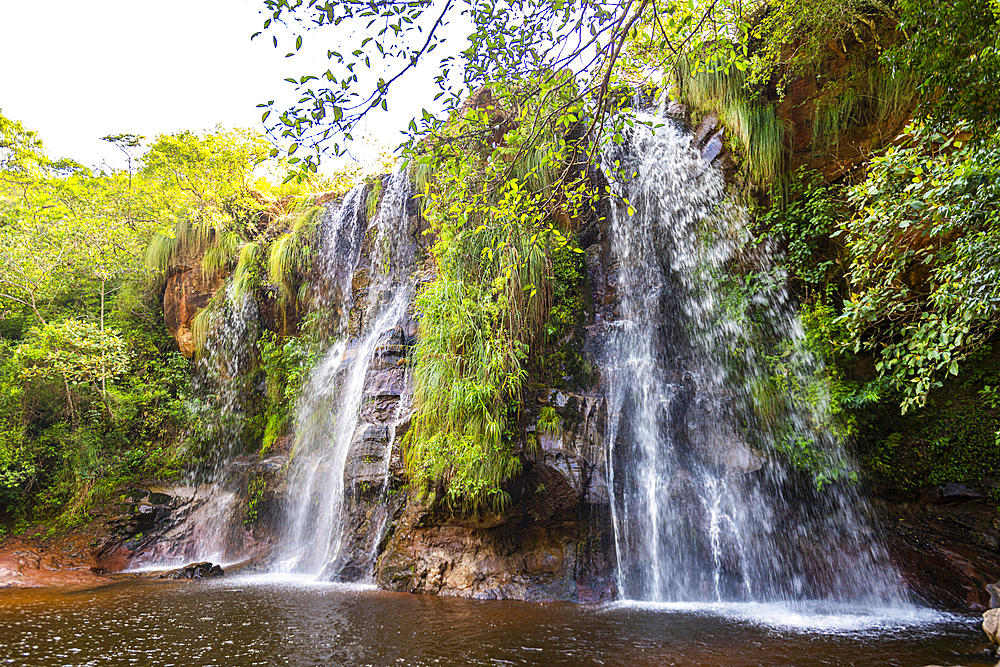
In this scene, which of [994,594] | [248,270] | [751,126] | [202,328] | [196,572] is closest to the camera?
[994,594]

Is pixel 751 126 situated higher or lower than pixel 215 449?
higher

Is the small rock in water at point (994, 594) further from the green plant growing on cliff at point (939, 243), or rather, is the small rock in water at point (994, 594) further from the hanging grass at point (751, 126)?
the hanging grass at point (751, 126)

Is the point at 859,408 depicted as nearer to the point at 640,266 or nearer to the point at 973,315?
the point at 973,315

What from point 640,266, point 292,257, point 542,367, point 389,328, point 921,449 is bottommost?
point 921,449

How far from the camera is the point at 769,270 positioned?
24.2ft

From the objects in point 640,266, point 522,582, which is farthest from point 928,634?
point 640,266

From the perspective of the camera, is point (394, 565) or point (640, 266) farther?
point (640, 266)

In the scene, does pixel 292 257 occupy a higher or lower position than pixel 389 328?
higher

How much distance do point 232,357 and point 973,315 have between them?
12098 mm

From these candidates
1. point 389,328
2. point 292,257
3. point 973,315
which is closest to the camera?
point 973,315

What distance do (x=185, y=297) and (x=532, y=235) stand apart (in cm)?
928

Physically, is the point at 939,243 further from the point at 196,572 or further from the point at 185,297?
the point at 185,297

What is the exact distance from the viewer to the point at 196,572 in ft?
24.1

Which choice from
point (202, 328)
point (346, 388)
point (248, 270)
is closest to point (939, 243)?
point (346, 388)
